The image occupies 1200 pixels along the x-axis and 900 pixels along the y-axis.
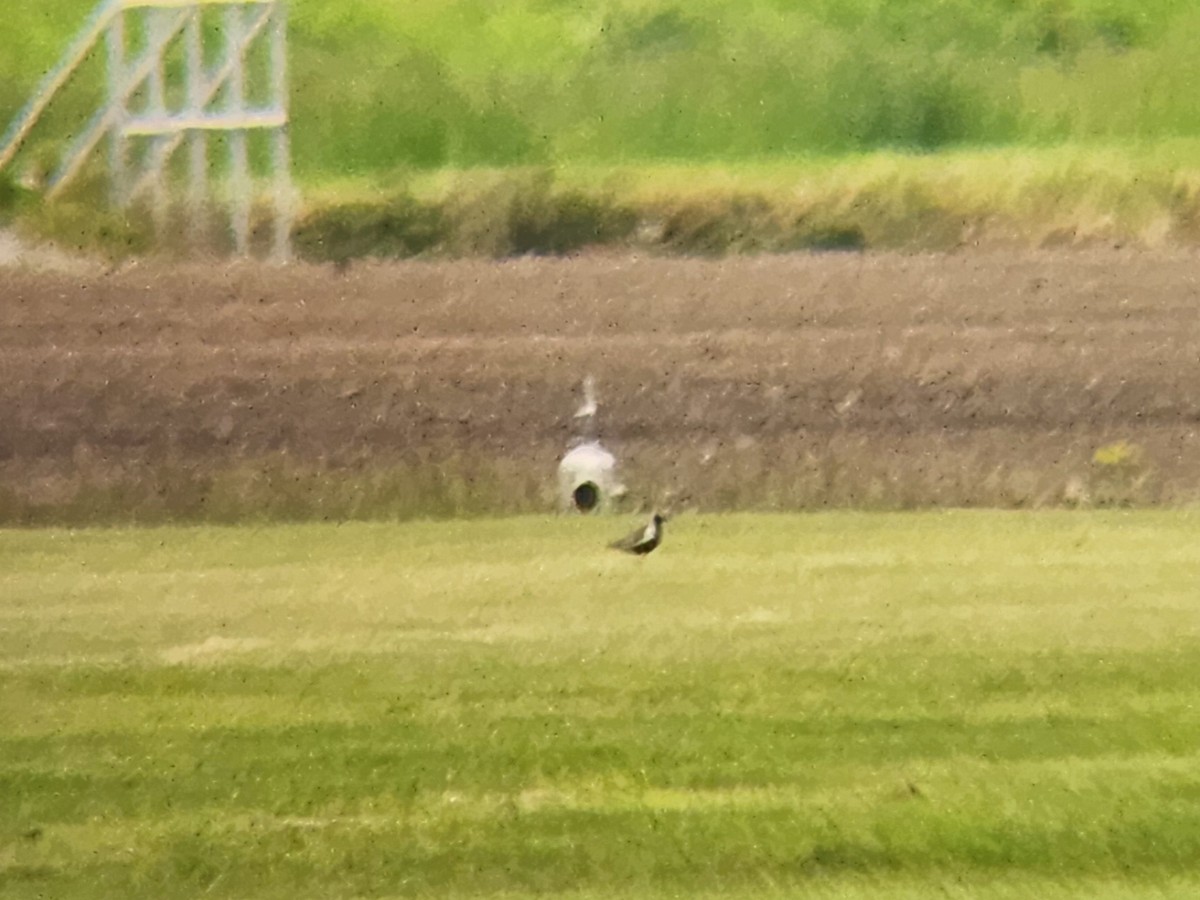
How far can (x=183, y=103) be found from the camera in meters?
1.17

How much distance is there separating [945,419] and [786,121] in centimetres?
33

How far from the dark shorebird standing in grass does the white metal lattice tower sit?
45cm

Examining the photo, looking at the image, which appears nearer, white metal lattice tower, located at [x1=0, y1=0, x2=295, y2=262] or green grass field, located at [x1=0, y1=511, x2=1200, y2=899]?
green grass field, located at [x1=0, y1=511, x2=1200, y2=899]

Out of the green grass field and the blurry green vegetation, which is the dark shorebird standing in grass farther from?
the blurry green vegetation

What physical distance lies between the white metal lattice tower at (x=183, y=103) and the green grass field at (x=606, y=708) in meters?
0.33

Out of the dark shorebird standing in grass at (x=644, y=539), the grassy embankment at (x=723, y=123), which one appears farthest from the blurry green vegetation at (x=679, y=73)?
the dark shorebird standing in grass at (x=644, y=539)

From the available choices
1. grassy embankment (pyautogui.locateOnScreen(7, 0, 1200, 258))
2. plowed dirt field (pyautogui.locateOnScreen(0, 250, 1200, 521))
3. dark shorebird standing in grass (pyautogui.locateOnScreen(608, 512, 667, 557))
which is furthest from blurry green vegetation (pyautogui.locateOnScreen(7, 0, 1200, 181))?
dark shorebird standing in grass (pyautogui.locateOnScreen(608, 512, 667, 557))

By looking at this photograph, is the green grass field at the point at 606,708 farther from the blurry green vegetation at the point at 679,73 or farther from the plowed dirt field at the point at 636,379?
the blurry green vegetation at the point at 679,73

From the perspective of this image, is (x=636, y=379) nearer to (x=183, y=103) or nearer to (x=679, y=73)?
(x=679, y=73)

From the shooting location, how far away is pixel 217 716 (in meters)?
1.07

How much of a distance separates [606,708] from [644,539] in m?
0.18

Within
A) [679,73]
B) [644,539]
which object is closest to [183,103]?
[679,73]

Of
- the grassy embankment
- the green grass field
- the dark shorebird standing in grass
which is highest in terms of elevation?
the grassy embankment

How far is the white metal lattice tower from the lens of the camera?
1163mm
